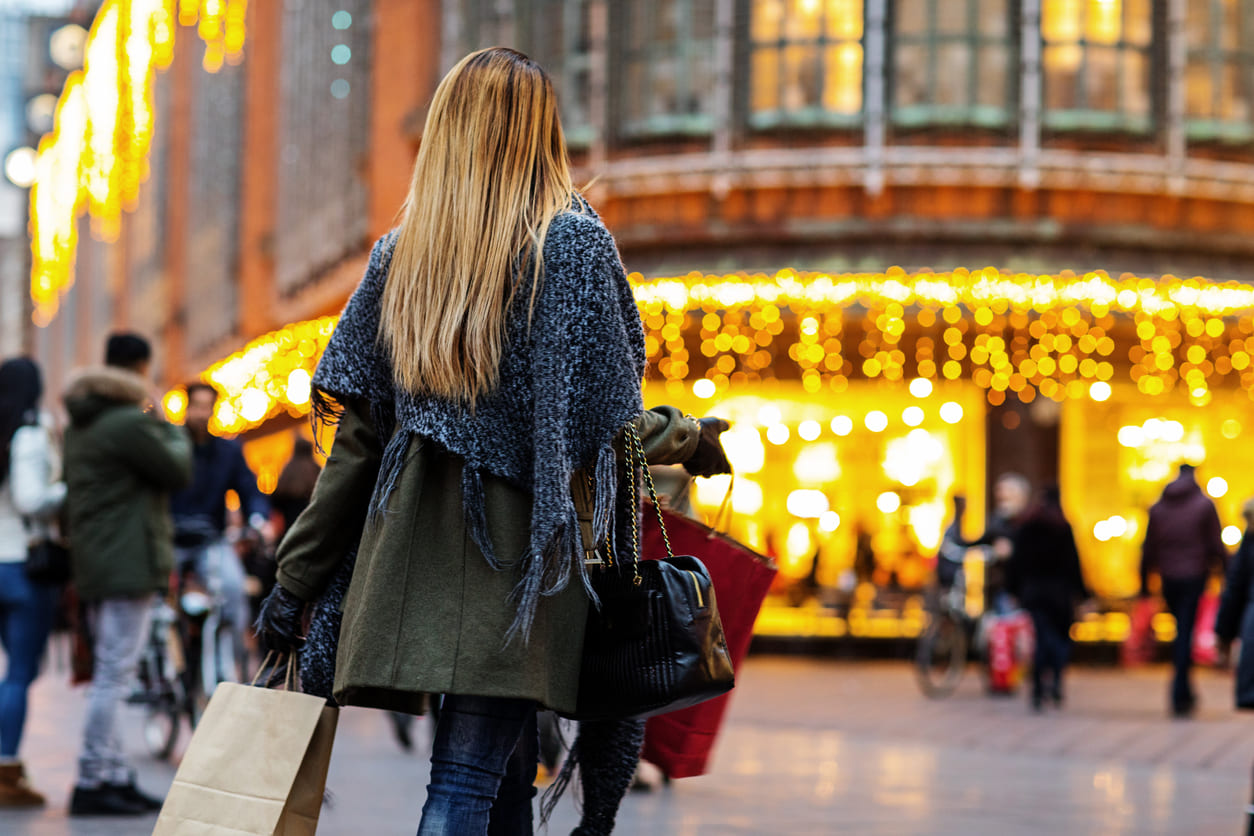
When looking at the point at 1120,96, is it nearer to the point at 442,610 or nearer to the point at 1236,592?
the point at 1236,592

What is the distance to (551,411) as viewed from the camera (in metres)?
3.46

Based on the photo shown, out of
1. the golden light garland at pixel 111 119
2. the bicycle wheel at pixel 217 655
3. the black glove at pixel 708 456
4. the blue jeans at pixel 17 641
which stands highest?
the golden light garland at pixel 111 119

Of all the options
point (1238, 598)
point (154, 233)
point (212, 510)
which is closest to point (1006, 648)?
point (212, 510)

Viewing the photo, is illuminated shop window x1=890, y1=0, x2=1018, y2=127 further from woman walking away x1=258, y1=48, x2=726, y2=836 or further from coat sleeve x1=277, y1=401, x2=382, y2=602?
coat sleeve x1=277, y1=401, x2=382, y2=602

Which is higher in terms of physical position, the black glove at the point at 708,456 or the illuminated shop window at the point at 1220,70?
the illuminated shop window at the point at 1220,70

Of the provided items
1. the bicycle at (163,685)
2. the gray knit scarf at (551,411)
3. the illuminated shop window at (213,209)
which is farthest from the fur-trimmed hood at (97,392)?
the illuminated shop window at (213,209)

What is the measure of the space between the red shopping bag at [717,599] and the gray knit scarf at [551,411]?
77 cm

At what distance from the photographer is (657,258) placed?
21031 mm

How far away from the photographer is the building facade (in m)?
19.9

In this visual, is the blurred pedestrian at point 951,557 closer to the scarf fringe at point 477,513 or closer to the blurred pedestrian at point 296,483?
the blurred pedestrian at point 296,483

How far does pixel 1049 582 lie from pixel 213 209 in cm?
3569

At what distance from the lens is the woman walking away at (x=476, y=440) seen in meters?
3.45

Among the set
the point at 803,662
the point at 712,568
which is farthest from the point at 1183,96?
the point at 712,568

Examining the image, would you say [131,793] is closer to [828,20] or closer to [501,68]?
[501,68]
